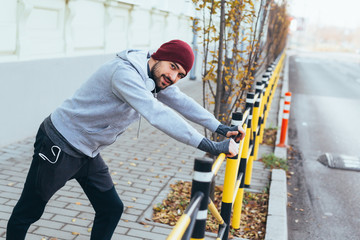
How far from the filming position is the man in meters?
2.65

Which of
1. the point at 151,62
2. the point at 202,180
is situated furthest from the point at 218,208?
the point at 202,180

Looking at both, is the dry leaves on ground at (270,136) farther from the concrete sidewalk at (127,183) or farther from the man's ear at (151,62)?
the man's ear at (151,62)

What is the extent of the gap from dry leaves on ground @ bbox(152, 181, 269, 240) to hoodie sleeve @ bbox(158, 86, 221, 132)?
1.59 meters

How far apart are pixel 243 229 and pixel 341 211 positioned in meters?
1.64

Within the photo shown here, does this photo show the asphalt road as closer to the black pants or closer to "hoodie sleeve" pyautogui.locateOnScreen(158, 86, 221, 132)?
"hoodie sleeve" pyautogui.locateOnScreen(158, 86, 221, 132)

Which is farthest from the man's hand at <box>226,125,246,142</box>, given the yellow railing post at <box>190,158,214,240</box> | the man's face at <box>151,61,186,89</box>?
the yellow railing post at <box>190,158,214,240</box>

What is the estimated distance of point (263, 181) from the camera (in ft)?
21.5

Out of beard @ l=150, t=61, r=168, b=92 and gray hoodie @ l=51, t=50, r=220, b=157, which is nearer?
gray hoodie @ l=51, t=50, r=220, b=157

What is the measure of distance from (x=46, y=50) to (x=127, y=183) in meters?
3.02

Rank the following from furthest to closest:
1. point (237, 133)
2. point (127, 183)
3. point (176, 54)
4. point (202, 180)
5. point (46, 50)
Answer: point (46, 50) → point (127, 183) → point (237, 133) → point (176, 54) → point (202, 180)

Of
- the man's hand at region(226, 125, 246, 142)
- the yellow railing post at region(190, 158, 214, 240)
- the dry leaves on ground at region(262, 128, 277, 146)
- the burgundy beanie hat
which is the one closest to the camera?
the yellow railing post at region(190, 158, 214, 240)

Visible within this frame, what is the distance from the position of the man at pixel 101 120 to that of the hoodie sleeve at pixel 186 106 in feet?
0.60

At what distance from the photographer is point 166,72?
9.36 feet

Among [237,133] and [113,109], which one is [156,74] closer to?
[113,109]
